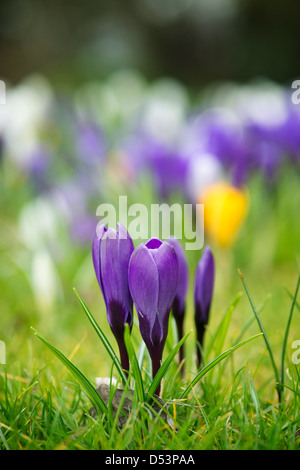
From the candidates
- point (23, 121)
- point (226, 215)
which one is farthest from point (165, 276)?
point (23, 121)

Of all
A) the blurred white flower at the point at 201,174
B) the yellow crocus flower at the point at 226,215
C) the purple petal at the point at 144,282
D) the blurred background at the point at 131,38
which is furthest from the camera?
the blurred background at the point at 131,38

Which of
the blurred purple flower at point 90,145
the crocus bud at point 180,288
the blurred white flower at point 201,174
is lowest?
the crocus bud at point 180,288

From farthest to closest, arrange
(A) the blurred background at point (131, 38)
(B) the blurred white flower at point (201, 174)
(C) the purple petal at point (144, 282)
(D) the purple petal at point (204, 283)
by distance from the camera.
A: (A) the blurred background at point (131, 38), (B) the blurred white flower at point (201, 174), (D) the purple petal at point (204, 283), (C) the purple petal at point (144, 282)

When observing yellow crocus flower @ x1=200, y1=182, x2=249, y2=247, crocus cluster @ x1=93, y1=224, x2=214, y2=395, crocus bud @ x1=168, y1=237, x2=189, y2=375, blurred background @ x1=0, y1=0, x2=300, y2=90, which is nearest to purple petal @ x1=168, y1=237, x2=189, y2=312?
crocus bud @ x1=168, y1=237, x2=189, y2=375

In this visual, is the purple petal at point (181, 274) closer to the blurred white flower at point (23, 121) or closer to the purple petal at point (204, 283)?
the purple petal at point (204, 283)

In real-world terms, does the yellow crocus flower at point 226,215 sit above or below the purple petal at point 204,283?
above

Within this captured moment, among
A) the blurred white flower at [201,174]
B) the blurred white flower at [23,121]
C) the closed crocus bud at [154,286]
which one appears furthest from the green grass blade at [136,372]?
the blurred white flower at [23,121]

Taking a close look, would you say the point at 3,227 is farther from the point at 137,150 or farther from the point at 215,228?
the point at 215,228
